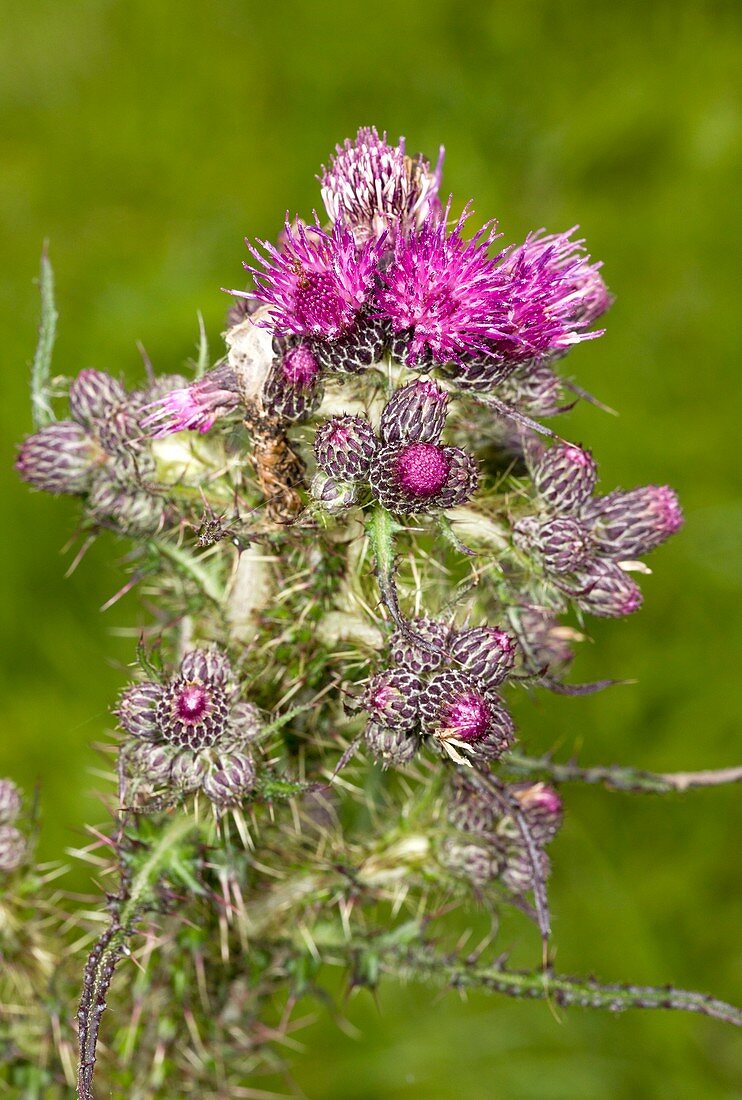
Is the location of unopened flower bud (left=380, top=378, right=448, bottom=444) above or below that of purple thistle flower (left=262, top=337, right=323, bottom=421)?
below

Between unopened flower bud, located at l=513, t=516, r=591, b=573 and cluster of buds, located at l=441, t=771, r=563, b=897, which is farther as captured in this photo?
cluster of buds, located at l=441, t=771, r=563, b=897

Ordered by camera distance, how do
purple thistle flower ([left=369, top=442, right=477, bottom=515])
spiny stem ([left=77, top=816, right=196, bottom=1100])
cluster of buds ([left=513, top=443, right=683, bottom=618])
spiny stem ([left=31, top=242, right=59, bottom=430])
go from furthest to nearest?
spiny stem ([left=31, top=242, right=59, bottom=430])
cluster of buds ([left=513, top=443, right=683, bottom=618])
purple thistle flower ([left=369, top=442, right=477, bottom=515])
spiny stem ([left=77, top=816, right=196, bottom=1100])

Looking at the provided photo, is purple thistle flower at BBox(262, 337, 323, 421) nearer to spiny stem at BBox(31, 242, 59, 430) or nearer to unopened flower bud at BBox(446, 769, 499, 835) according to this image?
spiny stem at BBox(31, 242, 59, 430)

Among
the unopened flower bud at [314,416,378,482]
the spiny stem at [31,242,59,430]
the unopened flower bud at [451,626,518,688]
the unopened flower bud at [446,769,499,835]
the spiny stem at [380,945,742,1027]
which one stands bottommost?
the spiny stem at [380,945,742,1027]

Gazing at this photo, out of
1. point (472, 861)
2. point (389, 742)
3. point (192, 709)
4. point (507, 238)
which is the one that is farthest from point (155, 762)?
point (507, 238)

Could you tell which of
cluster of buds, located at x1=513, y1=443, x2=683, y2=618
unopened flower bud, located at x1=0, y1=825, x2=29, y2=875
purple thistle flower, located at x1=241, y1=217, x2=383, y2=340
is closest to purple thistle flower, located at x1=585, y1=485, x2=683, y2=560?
cluster of buds, located at x1=513, y1=443, x2=683, y2=618

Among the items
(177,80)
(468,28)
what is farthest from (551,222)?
(177,80)

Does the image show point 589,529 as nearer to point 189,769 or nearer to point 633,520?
point 633,520
